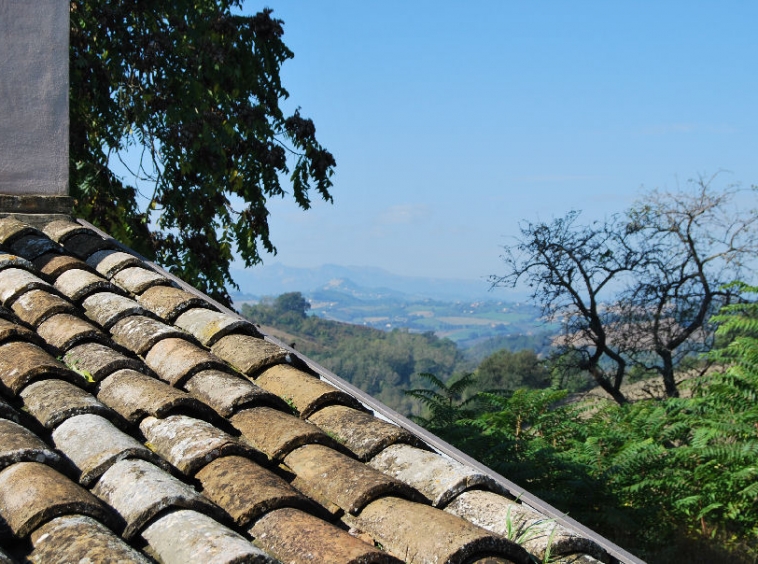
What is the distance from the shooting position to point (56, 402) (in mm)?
2705

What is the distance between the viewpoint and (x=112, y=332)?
3.62 metres

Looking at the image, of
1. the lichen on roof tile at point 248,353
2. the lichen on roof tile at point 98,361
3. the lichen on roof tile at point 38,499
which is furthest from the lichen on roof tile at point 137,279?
the lichen on roof tile at point 38,499

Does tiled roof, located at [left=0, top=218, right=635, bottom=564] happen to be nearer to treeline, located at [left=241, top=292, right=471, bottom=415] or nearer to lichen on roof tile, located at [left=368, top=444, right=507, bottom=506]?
lichen on roof tile, located at [left=368, top=444, right=507, bottom=506]

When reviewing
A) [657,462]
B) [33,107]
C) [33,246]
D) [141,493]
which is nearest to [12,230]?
[33,246]

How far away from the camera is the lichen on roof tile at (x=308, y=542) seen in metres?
1.90

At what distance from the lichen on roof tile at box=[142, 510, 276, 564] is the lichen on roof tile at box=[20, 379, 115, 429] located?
74 centimetres

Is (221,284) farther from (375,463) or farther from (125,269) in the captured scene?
(375,463)

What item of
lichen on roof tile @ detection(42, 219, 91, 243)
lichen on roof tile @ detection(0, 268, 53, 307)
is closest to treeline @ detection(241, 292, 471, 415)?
lichen on roof tile @ detection(42, 219, 91, 243)

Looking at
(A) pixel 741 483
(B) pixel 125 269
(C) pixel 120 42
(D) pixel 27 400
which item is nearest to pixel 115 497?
(D) pixel 27 400

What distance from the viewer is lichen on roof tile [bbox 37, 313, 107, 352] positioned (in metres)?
3.31

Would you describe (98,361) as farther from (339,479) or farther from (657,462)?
(657,462)

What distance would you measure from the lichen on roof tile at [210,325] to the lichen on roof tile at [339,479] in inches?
45.2

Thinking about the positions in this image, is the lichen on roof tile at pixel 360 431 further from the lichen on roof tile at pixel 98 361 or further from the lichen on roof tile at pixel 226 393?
the lichen on roof tile at pixel 98 361

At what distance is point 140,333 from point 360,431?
1197 millimetres
